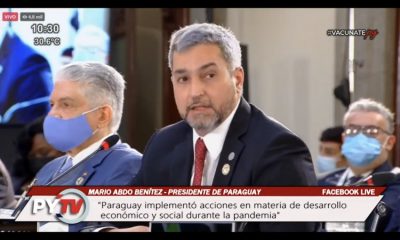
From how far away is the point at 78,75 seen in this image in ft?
11.2

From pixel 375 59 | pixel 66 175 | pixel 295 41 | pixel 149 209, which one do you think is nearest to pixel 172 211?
pixel 149 209

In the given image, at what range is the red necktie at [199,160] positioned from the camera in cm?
334

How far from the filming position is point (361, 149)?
3438mm

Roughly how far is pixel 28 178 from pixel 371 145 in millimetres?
1771

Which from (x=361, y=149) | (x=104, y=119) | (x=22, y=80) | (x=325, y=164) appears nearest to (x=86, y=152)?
(x=104, y=119)

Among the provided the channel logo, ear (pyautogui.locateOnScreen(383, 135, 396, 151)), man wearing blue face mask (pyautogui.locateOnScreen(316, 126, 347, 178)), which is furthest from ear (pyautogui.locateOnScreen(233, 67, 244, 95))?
the channel logo

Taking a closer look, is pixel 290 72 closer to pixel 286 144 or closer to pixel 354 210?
pixel 286 144

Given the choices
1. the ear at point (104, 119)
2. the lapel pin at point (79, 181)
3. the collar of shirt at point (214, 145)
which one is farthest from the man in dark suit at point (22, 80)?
the collar of shirt at point (214, 145)

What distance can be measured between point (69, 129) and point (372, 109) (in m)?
1.55

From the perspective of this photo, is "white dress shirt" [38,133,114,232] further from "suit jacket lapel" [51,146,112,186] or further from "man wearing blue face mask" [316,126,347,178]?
"man wearing blue face mask" [316,126,347,178]

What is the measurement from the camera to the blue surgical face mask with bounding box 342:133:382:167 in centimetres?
343

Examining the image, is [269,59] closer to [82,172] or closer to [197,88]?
[197,88]

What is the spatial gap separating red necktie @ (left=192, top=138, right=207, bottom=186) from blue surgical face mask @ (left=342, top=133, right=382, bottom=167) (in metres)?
0.74

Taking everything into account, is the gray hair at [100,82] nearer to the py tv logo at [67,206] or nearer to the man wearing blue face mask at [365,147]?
the py tv logo at [67,206]
